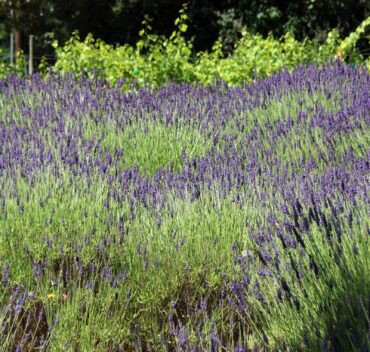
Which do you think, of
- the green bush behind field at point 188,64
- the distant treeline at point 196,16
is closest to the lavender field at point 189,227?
the green bush behind field at point 188,64

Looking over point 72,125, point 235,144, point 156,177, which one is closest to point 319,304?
point 156,177

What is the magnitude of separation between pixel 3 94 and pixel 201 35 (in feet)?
33.0

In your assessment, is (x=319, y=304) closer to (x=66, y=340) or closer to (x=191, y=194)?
(x=66, y=340)

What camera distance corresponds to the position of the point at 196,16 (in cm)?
1614

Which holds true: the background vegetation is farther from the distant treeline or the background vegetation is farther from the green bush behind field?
the green bush behind field

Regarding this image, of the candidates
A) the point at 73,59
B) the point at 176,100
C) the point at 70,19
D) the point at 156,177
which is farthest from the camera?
the point at 70,19

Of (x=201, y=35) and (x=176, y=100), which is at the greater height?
(x=176, y=100)

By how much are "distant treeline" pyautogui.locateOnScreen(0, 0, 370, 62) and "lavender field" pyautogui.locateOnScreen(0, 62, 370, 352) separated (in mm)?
9320

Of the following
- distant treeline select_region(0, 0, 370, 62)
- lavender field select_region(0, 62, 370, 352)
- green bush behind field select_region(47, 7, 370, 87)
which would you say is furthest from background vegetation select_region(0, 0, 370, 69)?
lavender field select_region(0, 62, 370, 352)

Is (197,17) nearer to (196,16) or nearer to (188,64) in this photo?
(196,16)

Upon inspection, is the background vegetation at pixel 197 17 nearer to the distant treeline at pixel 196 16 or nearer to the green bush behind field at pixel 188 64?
the distant treeline at pixel 196 16

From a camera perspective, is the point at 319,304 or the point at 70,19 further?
the point at 70,19

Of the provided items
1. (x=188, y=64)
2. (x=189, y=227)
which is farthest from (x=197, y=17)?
(x=189, y=227)

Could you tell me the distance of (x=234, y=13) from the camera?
15352mm
